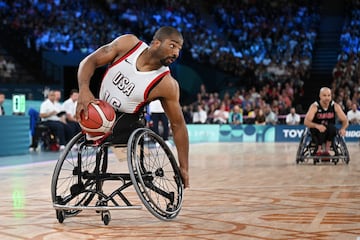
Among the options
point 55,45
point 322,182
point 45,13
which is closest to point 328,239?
point 322,182

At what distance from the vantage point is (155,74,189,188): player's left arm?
15.6 ft

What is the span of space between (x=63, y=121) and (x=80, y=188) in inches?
398

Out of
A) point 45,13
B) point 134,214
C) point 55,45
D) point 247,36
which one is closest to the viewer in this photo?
point 134,214

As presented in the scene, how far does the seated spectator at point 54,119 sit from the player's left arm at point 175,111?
30.7 ft

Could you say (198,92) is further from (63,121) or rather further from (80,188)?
(80,188)

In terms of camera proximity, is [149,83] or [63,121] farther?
[63,121]

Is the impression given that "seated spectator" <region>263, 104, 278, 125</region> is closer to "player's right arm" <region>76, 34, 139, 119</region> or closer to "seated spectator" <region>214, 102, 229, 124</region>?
"seated spectator" <region>214, 102, 229, 124</region>

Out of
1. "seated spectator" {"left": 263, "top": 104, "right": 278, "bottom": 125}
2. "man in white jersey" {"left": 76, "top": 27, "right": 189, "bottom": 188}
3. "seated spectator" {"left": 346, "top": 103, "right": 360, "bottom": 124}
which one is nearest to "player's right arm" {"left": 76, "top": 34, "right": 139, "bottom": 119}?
"man in white jersey" {"left": 76, "top": 27, "right": 189, "bottom": 188}

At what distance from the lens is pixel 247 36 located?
25578 millimetres

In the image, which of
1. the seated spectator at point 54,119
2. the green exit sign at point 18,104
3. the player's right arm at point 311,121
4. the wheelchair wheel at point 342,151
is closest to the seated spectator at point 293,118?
the seated spectator at point 54,119

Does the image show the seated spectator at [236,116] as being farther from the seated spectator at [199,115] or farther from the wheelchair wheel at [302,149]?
the wheelchair wheel at [302,149]

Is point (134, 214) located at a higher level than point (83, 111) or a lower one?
lower

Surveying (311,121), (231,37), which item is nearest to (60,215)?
(311,121)

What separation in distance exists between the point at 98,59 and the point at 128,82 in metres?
0.26
